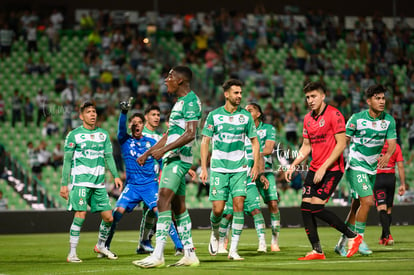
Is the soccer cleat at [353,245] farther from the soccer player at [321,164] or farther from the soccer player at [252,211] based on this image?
the soccer player at [252,211]

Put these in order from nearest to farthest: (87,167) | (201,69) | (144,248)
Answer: (87,167)
(144,248)
(201,69)

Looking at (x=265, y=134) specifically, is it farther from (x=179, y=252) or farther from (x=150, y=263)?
(x=150, y=263)

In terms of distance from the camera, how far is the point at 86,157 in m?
11.9

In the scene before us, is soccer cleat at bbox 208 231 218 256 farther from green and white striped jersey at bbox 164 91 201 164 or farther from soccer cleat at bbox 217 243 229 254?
green and white striped jersey at bbox 164 91 201 164

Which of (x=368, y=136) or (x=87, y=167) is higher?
(x=368, y=136)

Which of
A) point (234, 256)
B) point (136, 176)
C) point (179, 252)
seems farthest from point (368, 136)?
point (136, 176)

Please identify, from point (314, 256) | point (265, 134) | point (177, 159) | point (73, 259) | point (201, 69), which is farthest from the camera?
point (201, 69)

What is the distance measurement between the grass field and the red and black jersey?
1.36 m

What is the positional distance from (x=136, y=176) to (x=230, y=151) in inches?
101

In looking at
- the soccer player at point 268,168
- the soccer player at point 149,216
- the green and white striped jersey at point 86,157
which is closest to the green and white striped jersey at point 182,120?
the green and white striped jersey at point 86,157

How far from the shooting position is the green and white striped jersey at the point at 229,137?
10.9 metres

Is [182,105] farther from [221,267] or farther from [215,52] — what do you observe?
[215,52]

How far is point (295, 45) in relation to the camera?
3300 centimetres

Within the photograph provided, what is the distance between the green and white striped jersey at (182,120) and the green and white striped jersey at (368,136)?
336 cm
